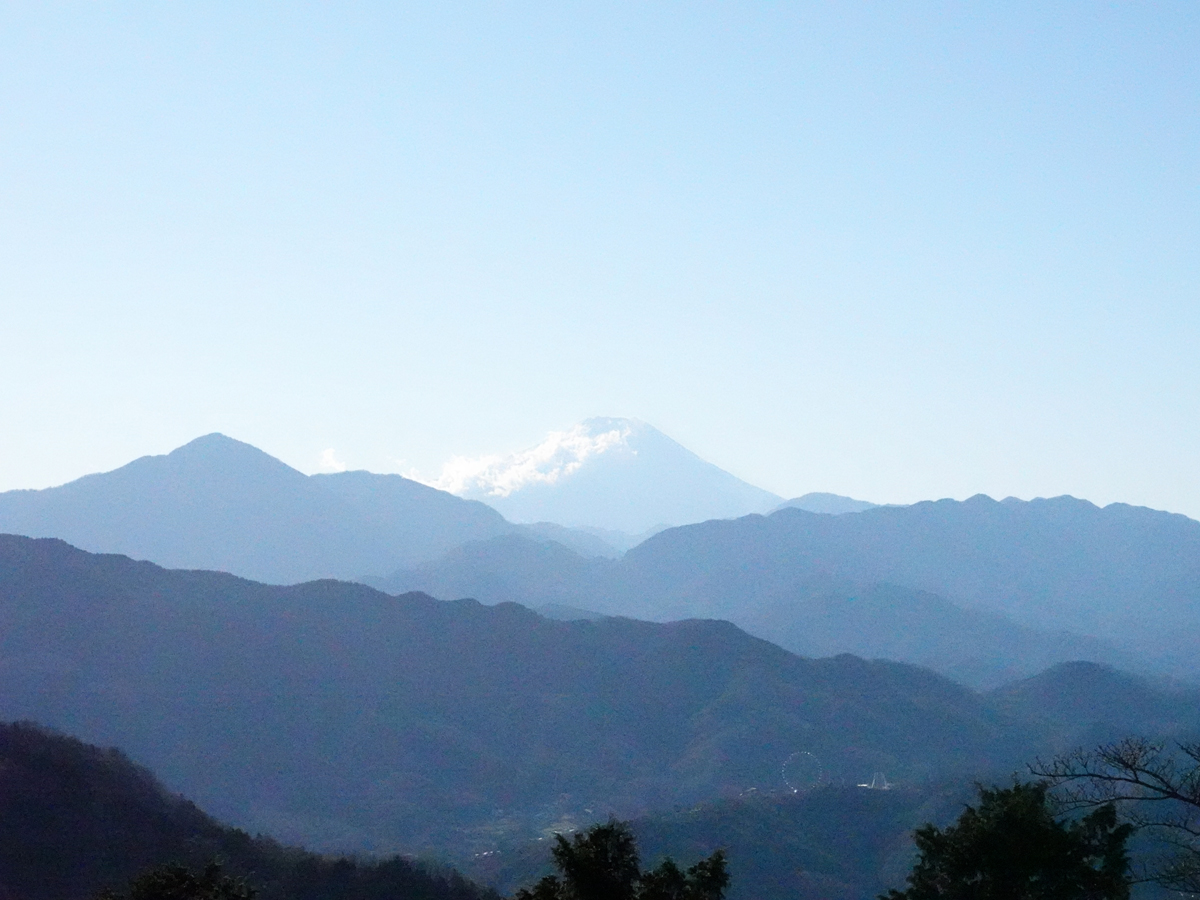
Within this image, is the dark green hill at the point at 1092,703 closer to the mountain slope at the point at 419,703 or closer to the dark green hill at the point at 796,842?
the mountain slope at the point at 419,703

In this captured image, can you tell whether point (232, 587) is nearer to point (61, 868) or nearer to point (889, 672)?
point (889, 672)

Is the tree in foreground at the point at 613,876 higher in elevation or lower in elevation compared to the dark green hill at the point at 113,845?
higher

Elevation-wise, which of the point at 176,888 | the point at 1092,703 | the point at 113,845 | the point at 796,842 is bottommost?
the point at 796,842

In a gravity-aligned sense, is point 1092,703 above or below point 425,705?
above

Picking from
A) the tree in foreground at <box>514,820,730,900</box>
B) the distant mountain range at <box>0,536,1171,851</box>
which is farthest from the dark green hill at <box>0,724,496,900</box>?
the distant mountain range at <box>0,536,1171,851</box>

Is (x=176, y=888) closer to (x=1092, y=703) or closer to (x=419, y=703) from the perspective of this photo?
(x=419, y=703)

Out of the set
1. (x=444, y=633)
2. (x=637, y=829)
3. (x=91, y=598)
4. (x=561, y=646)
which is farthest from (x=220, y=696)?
(x=637, y=829)

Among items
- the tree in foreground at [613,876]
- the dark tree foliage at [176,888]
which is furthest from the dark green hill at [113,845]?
the tree in foreground at [613,876]

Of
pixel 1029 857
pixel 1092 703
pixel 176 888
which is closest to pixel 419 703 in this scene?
pixel 1092 703
